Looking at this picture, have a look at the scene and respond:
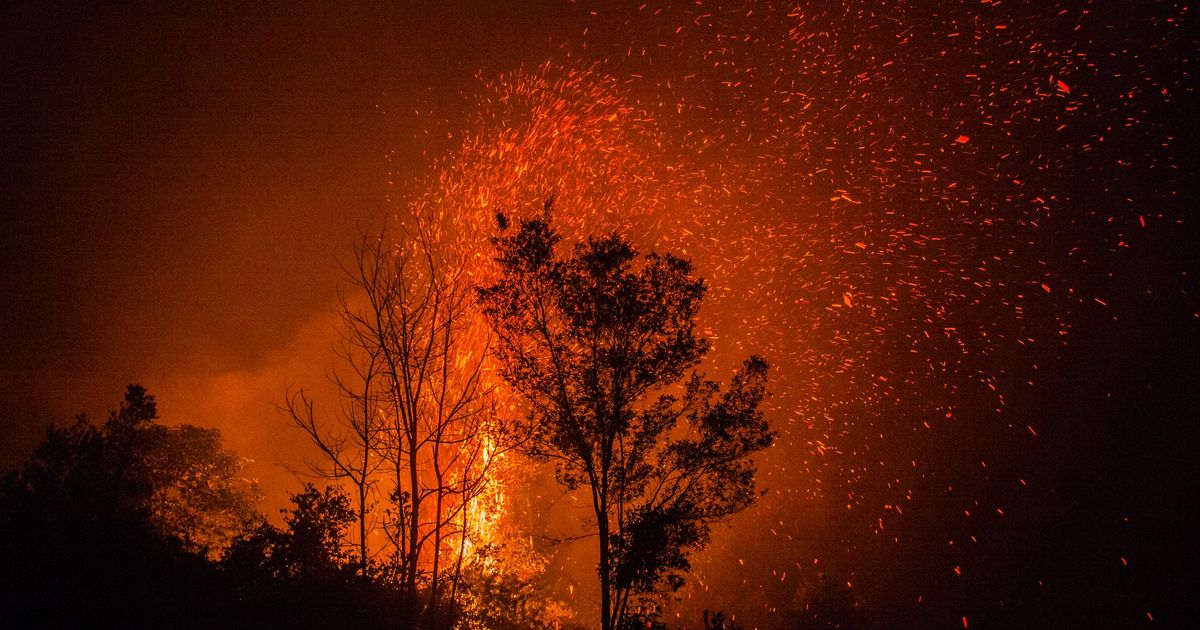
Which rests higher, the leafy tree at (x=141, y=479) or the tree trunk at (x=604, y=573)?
the leafy tree at (x=141, y=479)

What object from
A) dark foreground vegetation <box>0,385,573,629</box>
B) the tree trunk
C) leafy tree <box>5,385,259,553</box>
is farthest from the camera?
leafy tree <box>5,385,259,553</box>

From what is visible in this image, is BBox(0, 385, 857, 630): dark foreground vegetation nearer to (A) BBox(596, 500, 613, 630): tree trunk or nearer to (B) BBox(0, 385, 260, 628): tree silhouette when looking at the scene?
(B) BBox(0, 385, 260, 628): tree silhouette

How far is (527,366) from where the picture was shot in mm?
12047

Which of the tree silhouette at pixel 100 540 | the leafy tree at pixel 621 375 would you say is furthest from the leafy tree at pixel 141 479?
the leafy tree at pixel 621 375

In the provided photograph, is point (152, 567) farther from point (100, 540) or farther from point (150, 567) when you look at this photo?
point (100, 540)

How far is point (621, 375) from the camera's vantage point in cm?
1166

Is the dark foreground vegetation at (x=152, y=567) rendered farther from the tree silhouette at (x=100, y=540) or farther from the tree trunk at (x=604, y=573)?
the tree trunk at (x=604, y=573)

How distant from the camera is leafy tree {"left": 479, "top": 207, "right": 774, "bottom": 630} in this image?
11672 mm

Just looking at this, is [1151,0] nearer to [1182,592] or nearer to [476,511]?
[1182,592]

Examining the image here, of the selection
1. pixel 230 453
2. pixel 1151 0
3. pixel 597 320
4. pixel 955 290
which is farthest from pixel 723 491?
pixel 1151 0

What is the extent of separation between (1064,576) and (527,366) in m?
45.8

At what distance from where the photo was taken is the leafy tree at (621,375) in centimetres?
1167

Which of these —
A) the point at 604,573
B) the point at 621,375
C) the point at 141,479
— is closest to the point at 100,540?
the point at 604,573

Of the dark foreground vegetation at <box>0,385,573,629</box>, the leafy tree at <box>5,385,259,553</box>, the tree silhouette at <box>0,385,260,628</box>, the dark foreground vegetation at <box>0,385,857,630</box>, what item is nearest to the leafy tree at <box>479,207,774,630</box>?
the dark foreground vegetation at <box>0,385,857,630</box>
